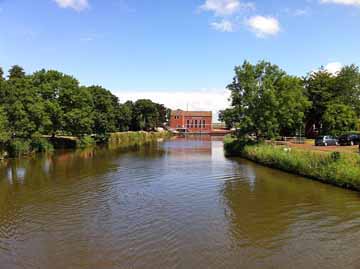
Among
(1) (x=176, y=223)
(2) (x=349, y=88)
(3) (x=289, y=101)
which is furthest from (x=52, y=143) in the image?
(2) (x=349, y=88)

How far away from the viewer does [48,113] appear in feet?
163

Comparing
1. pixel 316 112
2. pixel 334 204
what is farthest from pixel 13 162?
pixel 316 112

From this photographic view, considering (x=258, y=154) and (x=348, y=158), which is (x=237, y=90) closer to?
(x=258, y=154)

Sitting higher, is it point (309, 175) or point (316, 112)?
point (316, 112)

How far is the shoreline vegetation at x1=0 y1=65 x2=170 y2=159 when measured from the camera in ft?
133

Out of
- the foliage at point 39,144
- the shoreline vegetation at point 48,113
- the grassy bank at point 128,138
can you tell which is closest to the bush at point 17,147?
the shoreline vegetation at point 48,113

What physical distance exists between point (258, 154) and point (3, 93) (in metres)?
28.7

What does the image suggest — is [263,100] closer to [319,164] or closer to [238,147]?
[238,147]

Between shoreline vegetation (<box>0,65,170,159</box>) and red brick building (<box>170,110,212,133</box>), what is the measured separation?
2569 inches

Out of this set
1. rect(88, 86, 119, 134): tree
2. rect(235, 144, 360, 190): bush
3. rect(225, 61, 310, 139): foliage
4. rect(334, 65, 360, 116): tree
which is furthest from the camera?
rect(88, 86, 119, 134): tree

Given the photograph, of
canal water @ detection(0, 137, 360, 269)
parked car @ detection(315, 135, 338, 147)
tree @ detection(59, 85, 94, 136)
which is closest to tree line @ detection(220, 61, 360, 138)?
parked car @ detection(315, 135, 338, 147)

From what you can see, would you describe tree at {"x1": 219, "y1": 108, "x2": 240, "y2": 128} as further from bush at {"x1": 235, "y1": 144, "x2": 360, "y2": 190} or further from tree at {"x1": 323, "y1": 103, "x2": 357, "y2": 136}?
tree at {"x1": 323, "y1": 103, "x2": 357, "y2": 136}

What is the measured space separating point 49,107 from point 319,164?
37.8 m

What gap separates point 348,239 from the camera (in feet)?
40.9
